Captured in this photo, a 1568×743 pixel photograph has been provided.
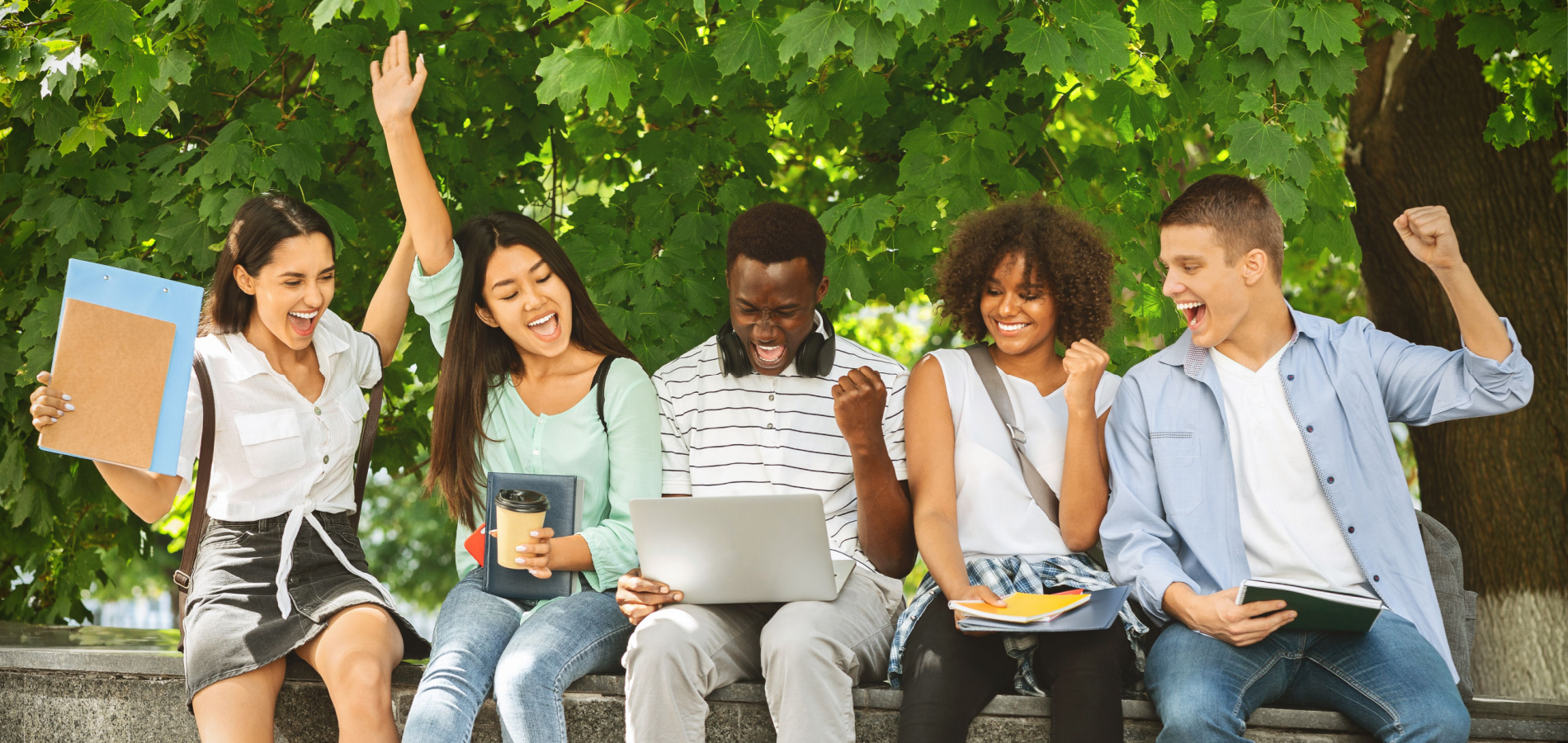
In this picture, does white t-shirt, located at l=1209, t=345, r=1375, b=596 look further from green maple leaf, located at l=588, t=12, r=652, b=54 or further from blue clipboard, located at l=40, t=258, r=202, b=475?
→ blue clipboard, located at l=40, t=258, r=202, b=475

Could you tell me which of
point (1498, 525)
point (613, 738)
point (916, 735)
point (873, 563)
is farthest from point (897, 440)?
point (1498, 525)

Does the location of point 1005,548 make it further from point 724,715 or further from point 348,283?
point 348,283

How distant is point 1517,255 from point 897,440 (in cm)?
402

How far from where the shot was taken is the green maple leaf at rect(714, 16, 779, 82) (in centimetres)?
411

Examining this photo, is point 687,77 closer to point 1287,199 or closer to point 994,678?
point 1287,199

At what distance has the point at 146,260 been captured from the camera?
16.1 feet

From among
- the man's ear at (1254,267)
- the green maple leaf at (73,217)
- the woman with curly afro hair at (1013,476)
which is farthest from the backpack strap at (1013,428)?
the green maple leaf at (73,217)

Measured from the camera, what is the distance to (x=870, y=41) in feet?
12.0

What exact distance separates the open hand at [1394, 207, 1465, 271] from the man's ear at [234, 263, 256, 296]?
10.3ft

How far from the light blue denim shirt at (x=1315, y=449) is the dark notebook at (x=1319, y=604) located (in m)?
0.30

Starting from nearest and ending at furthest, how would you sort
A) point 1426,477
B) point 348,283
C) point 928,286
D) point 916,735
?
point 916,735
point 928,286
point 348,283
point 1426,477

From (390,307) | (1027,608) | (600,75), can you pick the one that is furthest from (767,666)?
(600,75)

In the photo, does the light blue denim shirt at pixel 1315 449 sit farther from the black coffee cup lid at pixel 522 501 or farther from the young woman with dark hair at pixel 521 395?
the black coffee cup lid at pixel 522 501

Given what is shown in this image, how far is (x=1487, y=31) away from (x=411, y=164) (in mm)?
4368
